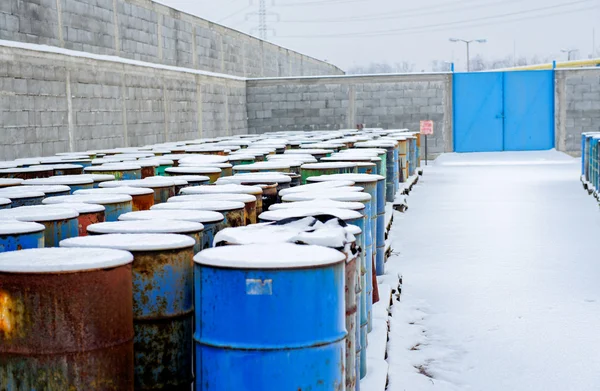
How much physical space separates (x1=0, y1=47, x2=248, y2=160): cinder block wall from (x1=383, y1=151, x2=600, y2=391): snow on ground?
17.6ft

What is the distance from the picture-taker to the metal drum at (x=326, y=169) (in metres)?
6.76

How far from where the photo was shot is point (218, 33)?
75.6ft

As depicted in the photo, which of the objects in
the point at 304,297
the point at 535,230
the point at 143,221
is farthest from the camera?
the point at 535,230

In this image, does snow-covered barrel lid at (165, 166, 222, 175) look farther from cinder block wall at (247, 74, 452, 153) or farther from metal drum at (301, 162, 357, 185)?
cinder block wall at (247, 74, 452, 153)

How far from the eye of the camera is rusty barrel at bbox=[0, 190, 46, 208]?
198 inches

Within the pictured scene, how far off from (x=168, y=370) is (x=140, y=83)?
1390 centimetres

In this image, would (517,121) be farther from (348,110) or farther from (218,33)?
(218,33)

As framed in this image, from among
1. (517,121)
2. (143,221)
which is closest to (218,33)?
(517,121)

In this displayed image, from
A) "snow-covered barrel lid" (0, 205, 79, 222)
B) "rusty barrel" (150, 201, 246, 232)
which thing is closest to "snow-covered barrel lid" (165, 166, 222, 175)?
"rusty barrel" (150, 201, 246, 232)

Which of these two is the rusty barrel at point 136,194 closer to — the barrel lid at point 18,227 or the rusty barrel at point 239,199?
the rusty barrel at point 239,199

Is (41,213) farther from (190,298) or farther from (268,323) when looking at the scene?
(268,323)

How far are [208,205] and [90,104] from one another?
10.3 metres

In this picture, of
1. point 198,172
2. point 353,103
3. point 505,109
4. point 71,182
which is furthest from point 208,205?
point 505,109

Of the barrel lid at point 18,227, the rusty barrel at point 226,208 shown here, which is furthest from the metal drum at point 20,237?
the rusty barrel at point 226,208
